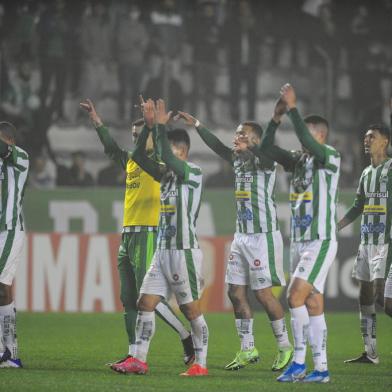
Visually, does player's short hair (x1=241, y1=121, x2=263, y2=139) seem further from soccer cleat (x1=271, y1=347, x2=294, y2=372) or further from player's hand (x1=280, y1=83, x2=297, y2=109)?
soccer cleat (x1=271, y1=347, x2=294, y2=372)

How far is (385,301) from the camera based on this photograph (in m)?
8.88

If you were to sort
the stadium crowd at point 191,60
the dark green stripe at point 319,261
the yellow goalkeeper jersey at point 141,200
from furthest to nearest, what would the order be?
the stadium crowd at point 191,60 < the yellow goalkeeper jersey at point 141,200 < the dark green stripe at point 319,261

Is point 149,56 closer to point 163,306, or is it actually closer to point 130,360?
point 163,306

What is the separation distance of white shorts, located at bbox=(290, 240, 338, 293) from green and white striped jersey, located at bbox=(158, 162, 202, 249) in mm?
996

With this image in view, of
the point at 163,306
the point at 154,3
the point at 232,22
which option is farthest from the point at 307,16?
the point at 163,306

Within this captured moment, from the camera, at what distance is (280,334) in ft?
29.0

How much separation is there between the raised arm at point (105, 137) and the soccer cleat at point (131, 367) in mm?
2146

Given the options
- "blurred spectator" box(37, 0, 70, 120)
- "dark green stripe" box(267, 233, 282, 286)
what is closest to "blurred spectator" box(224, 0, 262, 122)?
"blurred spectator" box(37, 0, 70, 120)

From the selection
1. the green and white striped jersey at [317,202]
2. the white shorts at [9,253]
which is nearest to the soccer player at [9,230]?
the white shorts at [9,253]

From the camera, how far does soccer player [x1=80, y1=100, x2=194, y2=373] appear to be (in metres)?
8.89

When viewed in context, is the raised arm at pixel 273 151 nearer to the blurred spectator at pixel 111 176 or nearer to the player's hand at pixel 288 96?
the player's hand at pixel 288 96

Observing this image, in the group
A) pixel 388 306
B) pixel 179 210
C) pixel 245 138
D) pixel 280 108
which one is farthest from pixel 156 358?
pixel 280 108

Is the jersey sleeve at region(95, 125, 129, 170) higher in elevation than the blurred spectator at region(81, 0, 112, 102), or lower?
lower

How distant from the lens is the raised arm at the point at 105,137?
9.22 m
